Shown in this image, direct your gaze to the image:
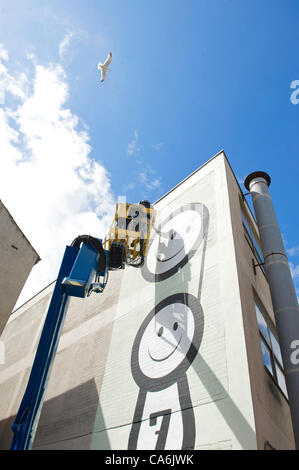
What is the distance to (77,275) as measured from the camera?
940cm

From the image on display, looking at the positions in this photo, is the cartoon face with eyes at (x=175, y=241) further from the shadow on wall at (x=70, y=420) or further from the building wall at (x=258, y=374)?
the shadow on wall at (x=70, y=420)

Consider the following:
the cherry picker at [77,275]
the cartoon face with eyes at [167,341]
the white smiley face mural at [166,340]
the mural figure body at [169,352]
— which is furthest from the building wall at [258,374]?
the cherry picker at [77,275]

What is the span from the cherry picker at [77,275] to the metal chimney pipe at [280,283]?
14.9 ft

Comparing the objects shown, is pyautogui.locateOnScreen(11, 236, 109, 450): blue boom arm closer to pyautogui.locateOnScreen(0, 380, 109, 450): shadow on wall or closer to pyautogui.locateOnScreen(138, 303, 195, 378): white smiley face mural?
pyautogui.locateOnScreen(138, 303, 195, 378): white smiley face mural

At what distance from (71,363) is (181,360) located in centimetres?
593

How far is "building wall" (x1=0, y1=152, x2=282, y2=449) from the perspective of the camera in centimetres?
755

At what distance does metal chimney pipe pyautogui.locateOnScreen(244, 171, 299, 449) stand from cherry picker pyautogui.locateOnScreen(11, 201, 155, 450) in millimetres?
4545

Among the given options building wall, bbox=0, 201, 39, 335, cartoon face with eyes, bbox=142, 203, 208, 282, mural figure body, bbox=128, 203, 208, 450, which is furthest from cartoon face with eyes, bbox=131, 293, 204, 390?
building wall, bbox=0, 201, 39, 335

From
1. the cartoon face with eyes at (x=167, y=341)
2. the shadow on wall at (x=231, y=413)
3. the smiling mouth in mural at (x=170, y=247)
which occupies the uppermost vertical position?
the smiling mouth in mural at (x=170, y=247)

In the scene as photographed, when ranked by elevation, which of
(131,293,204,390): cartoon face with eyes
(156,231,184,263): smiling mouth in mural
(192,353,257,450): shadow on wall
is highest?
(156,231,184,263): smiling mouth in mural

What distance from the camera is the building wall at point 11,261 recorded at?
1448cm

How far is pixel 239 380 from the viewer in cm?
729

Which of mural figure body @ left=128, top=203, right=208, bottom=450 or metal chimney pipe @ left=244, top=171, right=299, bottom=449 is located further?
metal chimney pipe @ left=244, top=171, right=299, bottom=449

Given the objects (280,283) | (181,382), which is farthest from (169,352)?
(280,283)
